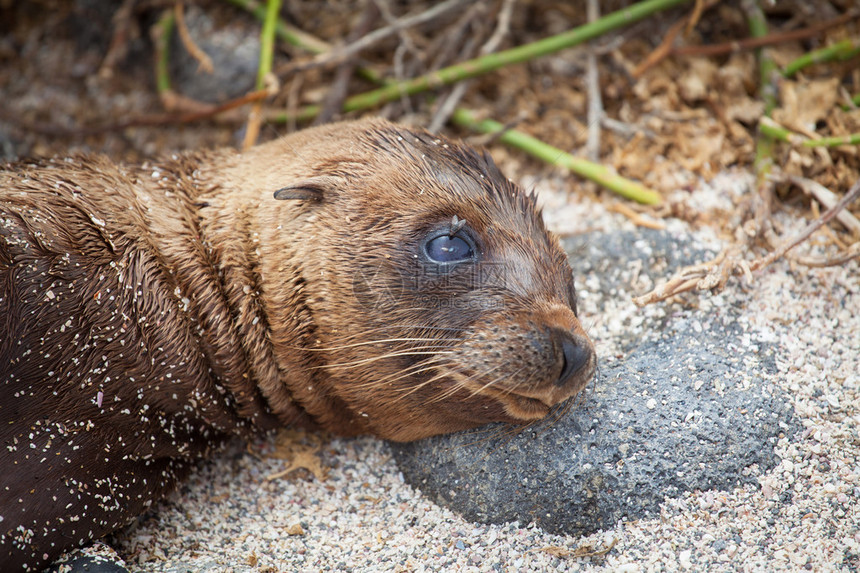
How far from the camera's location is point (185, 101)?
5730mm

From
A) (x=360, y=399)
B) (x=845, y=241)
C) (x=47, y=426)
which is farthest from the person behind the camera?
(x=845, y=241)

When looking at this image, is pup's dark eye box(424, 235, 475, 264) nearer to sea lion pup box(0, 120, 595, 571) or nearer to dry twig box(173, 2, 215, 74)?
sea lion pup box(0, 120, 595, 571)

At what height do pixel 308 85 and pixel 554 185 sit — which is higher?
pixel 308 85

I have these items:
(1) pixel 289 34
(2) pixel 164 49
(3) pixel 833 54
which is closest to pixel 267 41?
(1) pixel 289 34

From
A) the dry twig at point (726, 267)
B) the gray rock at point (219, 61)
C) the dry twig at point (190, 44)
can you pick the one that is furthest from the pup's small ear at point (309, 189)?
the gray rock at point (219, 61)

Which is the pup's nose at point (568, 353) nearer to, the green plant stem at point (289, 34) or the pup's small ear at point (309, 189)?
the pup's small ear at point (309, 189)

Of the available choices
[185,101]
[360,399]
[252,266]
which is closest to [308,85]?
[185,101]

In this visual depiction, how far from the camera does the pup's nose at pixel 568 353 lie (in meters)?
3.17

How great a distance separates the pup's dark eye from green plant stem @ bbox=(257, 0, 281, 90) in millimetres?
2648

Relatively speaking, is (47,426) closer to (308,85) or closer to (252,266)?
(252,266)

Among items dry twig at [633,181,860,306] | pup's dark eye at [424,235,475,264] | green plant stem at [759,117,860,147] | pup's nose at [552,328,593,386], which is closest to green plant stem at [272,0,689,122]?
green plant stem at [759,117,860,147]

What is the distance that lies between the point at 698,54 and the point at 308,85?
2989mm

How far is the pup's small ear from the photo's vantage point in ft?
11.5

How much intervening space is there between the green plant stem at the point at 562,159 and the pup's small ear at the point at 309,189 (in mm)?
1829
